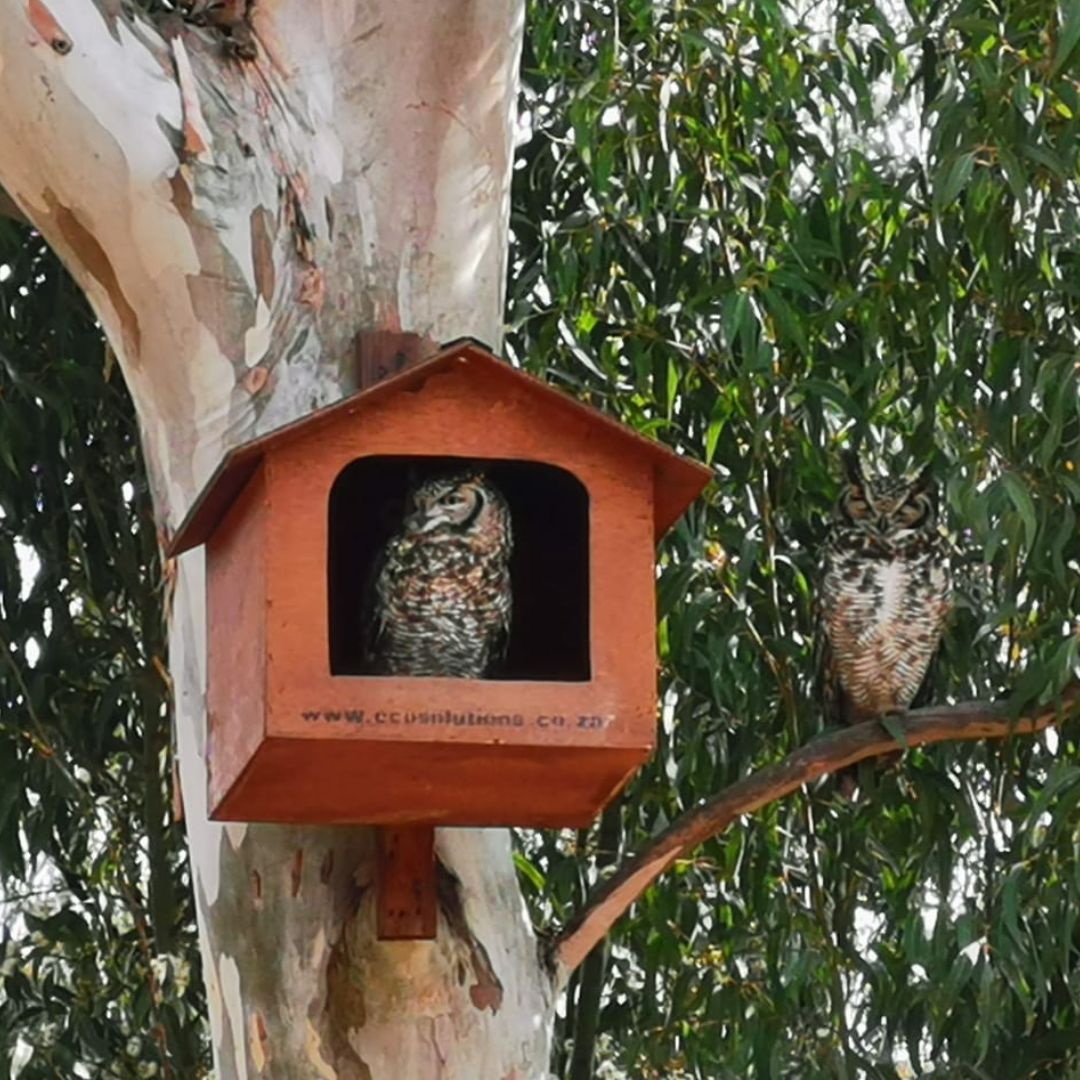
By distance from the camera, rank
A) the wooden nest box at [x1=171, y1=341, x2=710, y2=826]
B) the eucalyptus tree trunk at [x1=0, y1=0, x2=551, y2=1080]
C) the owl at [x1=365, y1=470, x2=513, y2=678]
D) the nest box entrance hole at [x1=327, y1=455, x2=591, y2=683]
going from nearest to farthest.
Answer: the wooden nest box at [x1=171, y1=341, x2=710, y2=826] → the owl at [x1=365, y1=470, x2=513, y2=678] → the eucalyptus tree trunk at [x1=0, y1=0, x2=551, y2=1080] → the nest box entrance hole at [x1=327, y1=455, x2=591, y2=683]

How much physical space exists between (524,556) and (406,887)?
1.27 ft

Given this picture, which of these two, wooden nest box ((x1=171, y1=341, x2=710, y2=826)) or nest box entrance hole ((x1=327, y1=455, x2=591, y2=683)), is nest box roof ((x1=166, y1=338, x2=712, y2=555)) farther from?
nest box entrance hole ((x1=327, y1=455, x2=591, y2=683))

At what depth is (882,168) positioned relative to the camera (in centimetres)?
373

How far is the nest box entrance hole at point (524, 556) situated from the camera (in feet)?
8.33

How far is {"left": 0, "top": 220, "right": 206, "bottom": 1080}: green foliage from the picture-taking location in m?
3.71

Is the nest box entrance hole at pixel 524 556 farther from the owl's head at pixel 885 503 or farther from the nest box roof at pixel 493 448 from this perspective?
the owl's head at pixel 885 503

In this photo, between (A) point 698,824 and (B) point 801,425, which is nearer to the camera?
(A) point 698,824

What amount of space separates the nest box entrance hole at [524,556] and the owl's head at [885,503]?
3.19 feet

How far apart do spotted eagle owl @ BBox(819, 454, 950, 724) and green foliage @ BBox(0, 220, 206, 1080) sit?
0.94 m

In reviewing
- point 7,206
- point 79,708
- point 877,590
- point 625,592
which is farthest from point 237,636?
point 79,708

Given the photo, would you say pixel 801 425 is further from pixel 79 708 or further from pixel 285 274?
pixel 285 274

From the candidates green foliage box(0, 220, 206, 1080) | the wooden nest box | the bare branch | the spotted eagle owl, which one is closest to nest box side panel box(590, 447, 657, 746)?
the wooden nest box

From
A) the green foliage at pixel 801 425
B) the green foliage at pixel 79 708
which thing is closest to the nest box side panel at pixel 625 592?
the green foliage at pixel 801 425

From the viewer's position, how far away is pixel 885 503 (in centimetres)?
351
